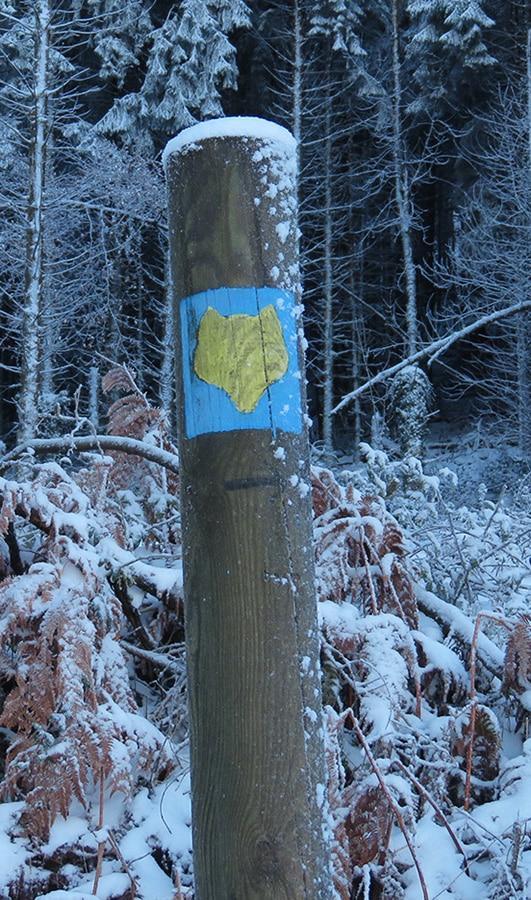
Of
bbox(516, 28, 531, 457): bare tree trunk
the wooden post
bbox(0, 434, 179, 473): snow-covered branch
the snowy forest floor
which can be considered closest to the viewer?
the wooden post

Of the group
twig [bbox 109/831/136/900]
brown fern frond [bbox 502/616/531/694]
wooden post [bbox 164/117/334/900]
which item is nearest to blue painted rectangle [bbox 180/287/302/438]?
wooden post [bbox 164/117/334/900]

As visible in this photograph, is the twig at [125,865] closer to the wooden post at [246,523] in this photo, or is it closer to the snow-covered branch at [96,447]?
the wooden post at [246,523]

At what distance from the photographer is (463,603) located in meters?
4.10

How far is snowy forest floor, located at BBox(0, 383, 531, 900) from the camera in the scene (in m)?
2.39

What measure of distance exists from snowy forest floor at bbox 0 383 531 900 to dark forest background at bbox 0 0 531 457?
37.5 ft

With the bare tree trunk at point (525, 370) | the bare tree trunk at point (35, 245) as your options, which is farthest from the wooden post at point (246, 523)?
the bare tree trunk at point (525, 370)

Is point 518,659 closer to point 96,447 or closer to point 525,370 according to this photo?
point 96,447

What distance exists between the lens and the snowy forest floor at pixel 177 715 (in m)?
2.39

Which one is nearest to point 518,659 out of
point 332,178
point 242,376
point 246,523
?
point 246,523

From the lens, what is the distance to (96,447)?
11.9ft

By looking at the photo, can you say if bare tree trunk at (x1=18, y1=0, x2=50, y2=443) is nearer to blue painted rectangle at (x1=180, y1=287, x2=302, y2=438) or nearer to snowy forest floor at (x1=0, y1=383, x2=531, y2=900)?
snowy forest floor at (x1=0, y1=383, x2=531, y2=900)

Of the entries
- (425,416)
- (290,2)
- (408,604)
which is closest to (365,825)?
(408,604)

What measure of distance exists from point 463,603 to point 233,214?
326cm

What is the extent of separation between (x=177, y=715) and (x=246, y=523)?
6.09ft
